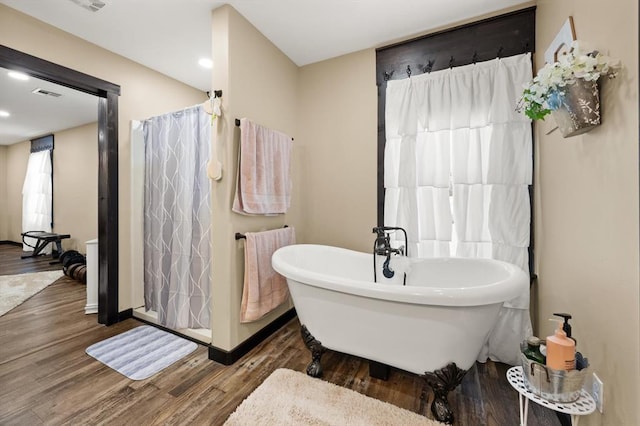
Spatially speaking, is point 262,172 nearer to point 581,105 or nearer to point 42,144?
point 581,105

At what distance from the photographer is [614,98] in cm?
95

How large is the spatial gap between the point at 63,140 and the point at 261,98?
512 cm

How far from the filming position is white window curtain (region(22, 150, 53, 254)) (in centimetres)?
502

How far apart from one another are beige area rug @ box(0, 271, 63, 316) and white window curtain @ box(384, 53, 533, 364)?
404cm

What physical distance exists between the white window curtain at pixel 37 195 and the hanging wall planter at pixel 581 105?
7367mm

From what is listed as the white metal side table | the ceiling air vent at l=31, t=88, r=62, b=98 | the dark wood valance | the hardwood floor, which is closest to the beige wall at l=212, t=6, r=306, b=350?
the hardwood floor

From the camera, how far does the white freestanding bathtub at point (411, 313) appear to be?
1.20 metres

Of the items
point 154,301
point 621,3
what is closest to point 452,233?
point 621,3

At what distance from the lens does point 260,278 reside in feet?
6.57

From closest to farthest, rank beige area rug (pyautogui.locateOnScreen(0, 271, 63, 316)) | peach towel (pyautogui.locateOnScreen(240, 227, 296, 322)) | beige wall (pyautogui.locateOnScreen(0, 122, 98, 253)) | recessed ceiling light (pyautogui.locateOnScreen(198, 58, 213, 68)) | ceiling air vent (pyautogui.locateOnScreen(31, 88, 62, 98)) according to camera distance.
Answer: peach towel (pyautogui.locateOnScreen(240, 227, 296, 322)) → recessed ceiling light (pyautogui.locateOnScreen(198, 58, 213, 68)) → beige area rug (pyautogui.locateOnScreen(0, 271, 63, 316)) → ceiling air vent (pyautogui.locateOnScreen(31, 88, 62, 98)) → beige wall (pyautogui.locateOnScreen(0, 122, 98, 253))

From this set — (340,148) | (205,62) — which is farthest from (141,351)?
(205,62)

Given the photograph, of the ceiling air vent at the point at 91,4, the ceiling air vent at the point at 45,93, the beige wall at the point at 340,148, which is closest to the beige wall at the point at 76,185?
the ceiling air vent at the point at 45,93

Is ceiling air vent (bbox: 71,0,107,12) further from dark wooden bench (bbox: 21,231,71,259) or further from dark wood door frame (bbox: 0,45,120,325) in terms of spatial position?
dark wooden bench (bbox: 21,231,71,259)

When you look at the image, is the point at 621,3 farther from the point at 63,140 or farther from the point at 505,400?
the point at 63,140
